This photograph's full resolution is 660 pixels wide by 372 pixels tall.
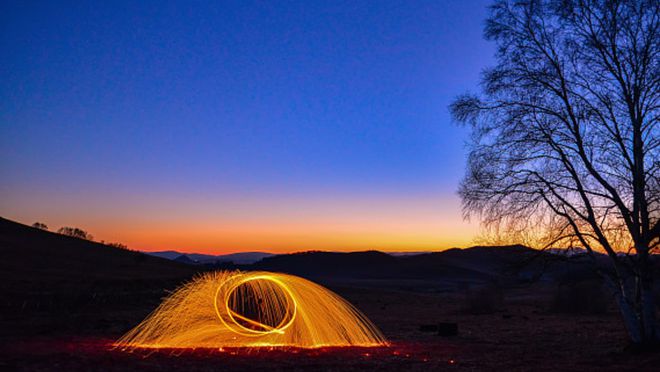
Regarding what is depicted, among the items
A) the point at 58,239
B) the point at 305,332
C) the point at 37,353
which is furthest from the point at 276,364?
the point at 58,239

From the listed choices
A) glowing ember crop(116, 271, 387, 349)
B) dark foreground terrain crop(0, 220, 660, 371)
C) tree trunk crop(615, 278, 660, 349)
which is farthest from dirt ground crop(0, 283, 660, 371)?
glowing ember crop(116, 271, 387, 349)

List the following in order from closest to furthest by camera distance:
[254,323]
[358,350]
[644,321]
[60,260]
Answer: [644,321], [358,350], [254,323], [60,260]

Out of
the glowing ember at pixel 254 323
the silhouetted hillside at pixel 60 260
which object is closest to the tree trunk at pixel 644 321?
the glowing ember at pixel 254 323

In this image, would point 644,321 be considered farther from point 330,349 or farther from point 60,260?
point 60,260

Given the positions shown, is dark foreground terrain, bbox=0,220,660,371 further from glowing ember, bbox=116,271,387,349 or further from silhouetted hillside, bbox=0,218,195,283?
silhouetted hillside, bbox=0,218,195,283

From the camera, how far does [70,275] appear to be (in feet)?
152

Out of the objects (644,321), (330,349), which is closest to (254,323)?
(330,349)

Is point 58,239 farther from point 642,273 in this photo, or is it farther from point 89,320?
point 642,273

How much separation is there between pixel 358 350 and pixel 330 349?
0.80 m

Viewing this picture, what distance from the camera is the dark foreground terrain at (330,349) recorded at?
13031 millimetres

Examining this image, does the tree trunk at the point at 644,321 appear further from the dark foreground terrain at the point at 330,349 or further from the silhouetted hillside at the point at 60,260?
the silhouetted hillside at the point at 60,260

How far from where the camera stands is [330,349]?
15.8 meters

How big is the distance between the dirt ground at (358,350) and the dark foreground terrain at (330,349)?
0.03 meters

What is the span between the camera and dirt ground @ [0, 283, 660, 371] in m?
12.8
